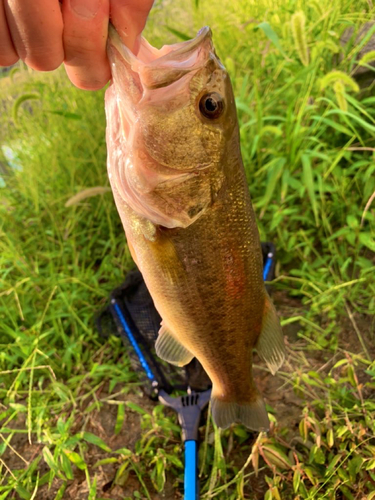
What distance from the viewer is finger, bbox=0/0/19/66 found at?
86 cm

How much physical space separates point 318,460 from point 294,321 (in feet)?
3.09

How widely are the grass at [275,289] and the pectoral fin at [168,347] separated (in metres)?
0.51

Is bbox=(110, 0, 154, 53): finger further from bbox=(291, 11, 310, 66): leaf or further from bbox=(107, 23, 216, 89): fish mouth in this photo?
bbox=(291, 11, 310, 66): leaf

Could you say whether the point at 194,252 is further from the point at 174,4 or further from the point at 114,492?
the point at 174,4

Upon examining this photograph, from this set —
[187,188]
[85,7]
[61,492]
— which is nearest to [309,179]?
[187,188]

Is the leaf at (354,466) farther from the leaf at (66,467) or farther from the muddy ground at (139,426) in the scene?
the leaf at (66,467)

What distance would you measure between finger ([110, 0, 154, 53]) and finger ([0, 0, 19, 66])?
27 centimetres

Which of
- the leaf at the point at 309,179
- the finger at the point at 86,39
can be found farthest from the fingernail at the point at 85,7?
the leaf at the point at 309,179

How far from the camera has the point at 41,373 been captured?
7.40ft

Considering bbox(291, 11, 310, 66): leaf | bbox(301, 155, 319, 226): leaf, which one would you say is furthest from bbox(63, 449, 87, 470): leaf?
bbox(291, 11, 310, 66): leaf

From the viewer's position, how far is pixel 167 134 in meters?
1.11

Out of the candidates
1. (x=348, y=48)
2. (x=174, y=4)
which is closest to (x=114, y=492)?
(x=348, y=48)

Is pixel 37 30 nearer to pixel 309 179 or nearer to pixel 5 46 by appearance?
pixel 5 46

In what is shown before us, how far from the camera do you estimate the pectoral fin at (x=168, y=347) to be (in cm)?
151
